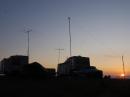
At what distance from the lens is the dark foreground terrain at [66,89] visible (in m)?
24.6

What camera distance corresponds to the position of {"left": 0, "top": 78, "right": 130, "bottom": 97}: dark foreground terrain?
24625 millimetres

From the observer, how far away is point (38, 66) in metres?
39.3

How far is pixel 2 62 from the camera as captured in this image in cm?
5391

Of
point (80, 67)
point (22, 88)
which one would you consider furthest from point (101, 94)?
point (80, 67)

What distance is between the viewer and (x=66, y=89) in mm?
26781

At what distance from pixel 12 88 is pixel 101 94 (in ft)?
27.3

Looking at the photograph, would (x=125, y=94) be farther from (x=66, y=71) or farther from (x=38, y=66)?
(x=66, y=71)

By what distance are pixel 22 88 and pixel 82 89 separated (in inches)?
230

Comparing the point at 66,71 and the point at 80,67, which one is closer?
the point at 80,67

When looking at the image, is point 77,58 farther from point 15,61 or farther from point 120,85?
point 120,85

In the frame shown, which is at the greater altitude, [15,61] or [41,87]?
[15,61]

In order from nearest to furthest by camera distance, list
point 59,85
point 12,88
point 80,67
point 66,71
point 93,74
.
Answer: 1. point 12,88
2. point 59,85
3. point 93,74
4. point 80,67
5. point 66,71

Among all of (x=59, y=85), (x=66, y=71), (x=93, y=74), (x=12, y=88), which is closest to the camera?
(x=12, y=88)

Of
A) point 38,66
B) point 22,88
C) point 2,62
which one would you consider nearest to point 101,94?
point 22,88
